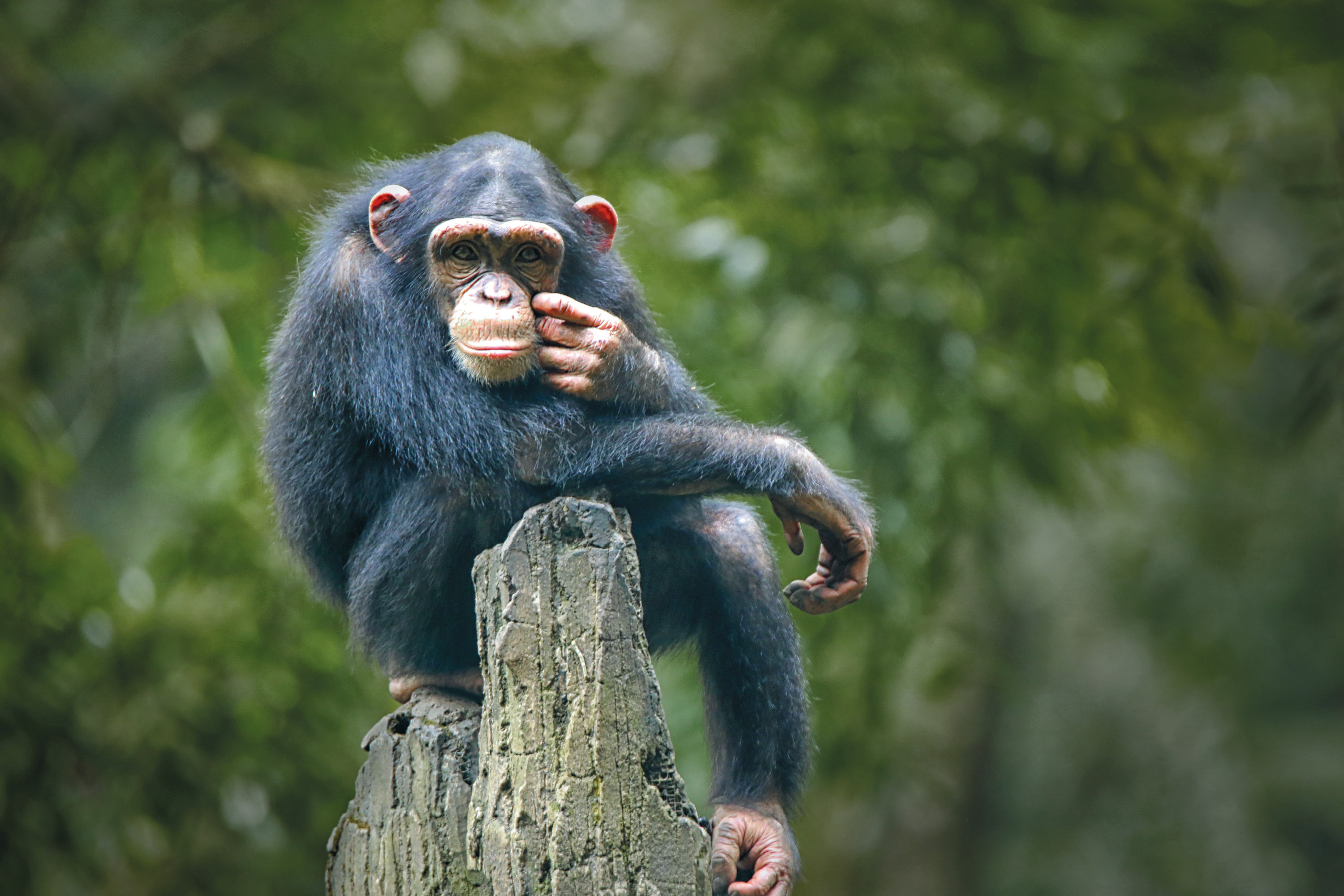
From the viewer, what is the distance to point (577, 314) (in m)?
2.73

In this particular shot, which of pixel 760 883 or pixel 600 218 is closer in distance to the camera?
pixel 760 883

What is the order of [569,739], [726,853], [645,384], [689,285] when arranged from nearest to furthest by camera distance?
[569,739] → [645,384] → [726,853] → [689,285]

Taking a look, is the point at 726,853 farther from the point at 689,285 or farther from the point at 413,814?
the point at 689,285

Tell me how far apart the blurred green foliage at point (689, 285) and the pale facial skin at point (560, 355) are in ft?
6.98

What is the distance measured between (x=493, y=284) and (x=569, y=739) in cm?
105

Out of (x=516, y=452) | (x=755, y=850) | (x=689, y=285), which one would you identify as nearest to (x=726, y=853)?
A: (x=755, y=850)

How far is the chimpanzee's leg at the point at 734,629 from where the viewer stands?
3006 millimetres

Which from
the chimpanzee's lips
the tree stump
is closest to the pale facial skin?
the chimpanzee's lips

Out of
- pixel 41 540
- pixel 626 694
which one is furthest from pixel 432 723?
pixel 41 540

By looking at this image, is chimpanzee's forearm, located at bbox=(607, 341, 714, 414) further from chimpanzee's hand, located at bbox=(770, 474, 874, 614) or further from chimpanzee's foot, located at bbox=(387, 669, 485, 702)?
chimpanzee's foot, located at bbox=(387, 669, 485, 702)

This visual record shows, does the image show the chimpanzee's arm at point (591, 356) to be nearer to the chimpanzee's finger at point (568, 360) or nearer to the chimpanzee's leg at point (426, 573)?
the chimpanzee's finger at point (568, 360)

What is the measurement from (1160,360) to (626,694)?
Result: 3723mm

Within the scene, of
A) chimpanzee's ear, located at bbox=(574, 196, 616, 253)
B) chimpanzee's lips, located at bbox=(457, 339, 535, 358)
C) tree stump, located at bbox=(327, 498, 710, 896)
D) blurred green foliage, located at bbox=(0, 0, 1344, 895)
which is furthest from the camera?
blurred green foliage, located at bbox=(0, 0, 1344, 895)

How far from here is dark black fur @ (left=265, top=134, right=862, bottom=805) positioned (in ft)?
8.99
